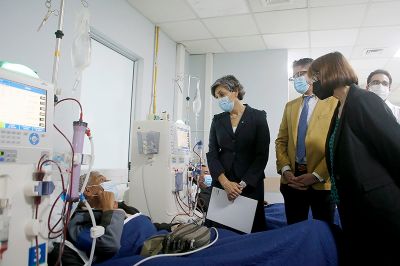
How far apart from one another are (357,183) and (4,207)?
1.24 metres

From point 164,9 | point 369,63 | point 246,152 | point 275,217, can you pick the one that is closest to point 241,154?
point 246,152

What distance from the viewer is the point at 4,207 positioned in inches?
40.7

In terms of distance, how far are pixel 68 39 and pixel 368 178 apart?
2.36 meters

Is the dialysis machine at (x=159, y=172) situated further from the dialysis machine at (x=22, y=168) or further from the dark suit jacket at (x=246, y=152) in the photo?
the dialysis machine at (x=22, y=168)

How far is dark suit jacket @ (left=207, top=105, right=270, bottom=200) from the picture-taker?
190cm

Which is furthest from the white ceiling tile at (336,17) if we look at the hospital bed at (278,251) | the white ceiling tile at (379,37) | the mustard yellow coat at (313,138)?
the hospital bed at (278,251)

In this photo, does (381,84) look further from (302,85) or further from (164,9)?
(164,9)

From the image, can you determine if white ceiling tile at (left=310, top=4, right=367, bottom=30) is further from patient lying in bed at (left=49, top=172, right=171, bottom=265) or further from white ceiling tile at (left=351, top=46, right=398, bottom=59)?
patient lying in bed at (left=49, top=172, right=171, bottom=265)

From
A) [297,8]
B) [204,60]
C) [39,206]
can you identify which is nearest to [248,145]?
[39,206]

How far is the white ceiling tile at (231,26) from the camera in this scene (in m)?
3.60

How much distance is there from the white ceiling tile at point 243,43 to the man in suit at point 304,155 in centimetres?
233

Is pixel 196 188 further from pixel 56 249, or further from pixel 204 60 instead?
pixel 204 60

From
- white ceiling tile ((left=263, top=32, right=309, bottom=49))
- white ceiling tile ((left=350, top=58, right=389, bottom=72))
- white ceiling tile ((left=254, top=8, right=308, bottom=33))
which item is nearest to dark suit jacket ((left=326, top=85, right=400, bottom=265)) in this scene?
white ceiling tile ((left=254, top=8, right=308, bottom=33))

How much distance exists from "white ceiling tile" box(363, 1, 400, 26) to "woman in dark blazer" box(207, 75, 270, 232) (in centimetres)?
226
